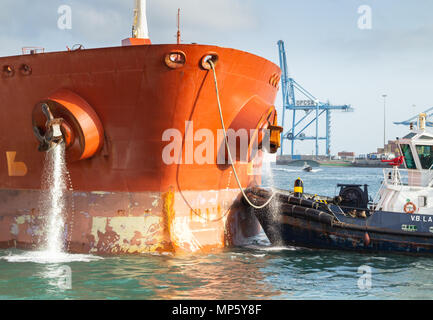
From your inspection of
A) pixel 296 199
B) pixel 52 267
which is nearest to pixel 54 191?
pixel 52 267

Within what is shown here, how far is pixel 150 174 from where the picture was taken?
11125 mm

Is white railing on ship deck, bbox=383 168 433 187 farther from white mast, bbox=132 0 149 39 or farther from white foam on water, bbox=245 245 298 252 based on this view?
white mast, bbox=132 0 149 39

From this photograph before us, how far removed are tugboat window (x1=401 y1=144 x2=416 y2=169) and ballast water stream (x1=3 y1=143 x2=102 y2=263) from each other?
9205 millimetres

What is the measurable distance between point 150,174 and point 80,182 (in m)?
1.76

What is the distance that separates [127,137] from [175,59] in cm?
211

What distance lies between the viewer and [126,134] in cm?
1103

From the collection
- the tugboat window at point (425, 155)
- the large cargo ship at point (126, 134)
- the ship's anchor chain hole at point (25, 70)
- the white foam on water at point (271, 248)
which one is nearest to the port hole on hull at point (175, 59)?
the large cargo ship at point (126, 134)

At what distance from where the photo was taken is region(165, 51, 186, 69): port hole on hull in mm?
10555

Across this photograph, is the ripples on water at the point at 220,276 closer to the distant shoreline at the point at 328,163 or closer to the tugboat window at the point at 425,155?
the tugboat window at the point at 425,155

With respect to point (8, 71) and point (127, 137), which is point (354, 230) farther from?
point (8, 71)

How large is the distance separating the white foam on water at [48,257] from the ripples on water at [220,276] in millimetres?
23

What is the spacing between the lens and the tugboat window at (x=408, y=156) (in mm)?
13336
